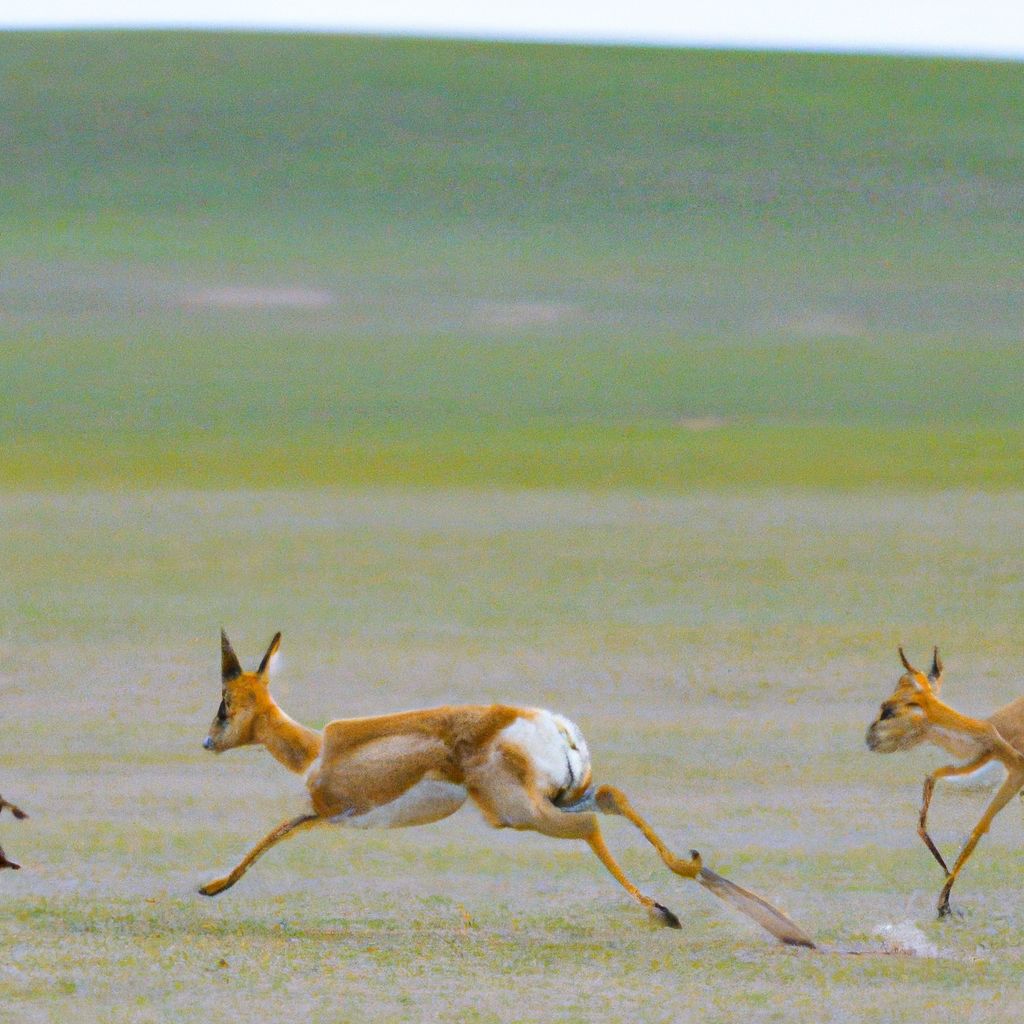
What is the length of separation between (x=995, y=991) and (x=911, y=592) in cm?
973

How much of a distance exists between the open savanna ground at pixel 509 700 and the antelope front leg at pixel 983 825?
102 mm

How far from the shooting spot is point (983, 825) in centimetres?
706

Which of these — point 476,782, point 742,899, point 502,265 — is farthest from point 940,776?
point 502,265

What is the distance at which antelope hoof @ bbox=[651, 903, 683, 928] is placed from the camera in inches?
269

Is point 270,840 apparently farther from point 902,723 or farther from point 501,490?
point 501,490

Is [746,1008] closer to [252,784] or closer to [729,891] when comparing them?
[729,891]

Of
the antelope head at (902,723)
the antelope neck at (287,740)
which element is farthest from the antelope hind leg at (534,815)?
the antelope head at (902,723)

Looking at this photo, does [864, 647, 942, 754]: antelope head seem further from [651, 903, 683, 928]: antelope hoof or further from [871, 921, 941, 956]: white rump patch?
[651, 903, 683, 928]: antelope hoof

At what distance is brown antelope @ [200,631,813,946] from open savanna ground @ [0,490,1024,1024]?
0.25 meters

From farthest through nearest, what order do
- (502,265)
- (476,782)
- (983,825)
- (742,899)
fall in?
(502,265) < (983,825) < (476,782) < (742,899)

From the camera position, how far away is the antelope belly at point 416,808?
680 centimetres

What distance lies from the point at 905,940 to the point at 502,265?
36855mm

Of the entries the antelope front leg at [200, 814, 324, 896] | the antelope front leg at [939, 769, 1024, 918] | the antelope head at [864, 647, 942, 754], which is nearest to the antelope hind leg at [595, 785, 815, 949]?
the antelope front leg at [939, 769, 1024, 918]

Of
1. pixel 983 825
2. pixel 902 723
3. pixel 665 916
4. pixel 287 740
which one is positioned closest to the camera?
pixel 665 916
